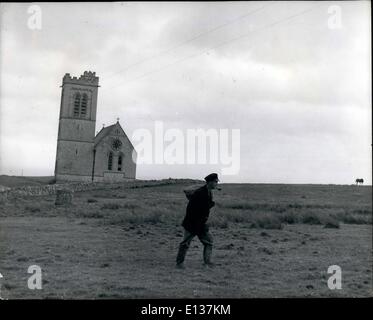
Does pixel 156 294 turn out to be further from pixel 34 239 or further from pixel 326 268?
pixel 34 239

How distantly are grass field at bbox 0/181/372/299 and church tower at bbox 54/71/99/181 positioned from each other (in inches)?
261

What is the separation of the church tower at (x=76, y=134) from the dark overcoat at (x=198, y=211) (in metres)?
18.5

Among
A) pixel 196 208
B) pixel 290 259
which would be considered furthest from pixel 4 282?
pixel 290 259

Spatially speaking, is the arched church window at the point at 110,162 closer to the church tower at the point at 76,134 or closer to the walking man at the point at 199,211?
the church tower at the point at 76,134

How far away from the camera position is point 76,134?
107 feet

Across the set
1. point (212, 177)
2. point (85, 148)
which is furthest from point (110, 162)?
point (212, 177)

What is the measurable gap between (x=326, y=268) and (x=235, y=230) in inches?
229

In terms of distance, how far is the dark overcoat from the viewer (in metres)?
9.37

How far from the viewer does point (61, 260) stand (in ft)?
33.3

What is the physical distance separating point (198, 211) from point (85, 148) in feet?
79.3

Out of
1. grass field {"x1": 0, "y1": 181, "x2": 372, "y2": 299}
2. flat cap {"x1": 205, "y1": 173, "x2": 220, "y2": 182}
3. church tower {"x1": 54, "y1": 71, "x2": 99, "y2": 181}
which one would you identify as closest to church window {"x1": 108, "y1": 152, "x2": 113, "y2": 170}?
church tower {"x1": 54, "y1": 71, "x2": 99, "y2": 181}

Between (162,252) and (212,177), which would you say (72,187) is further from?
(212,177)

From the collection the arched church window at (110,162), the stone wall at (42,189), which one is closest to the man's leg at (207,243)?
the stone wall at (42,189)

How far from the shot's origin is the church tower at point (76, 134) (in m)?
28.9
